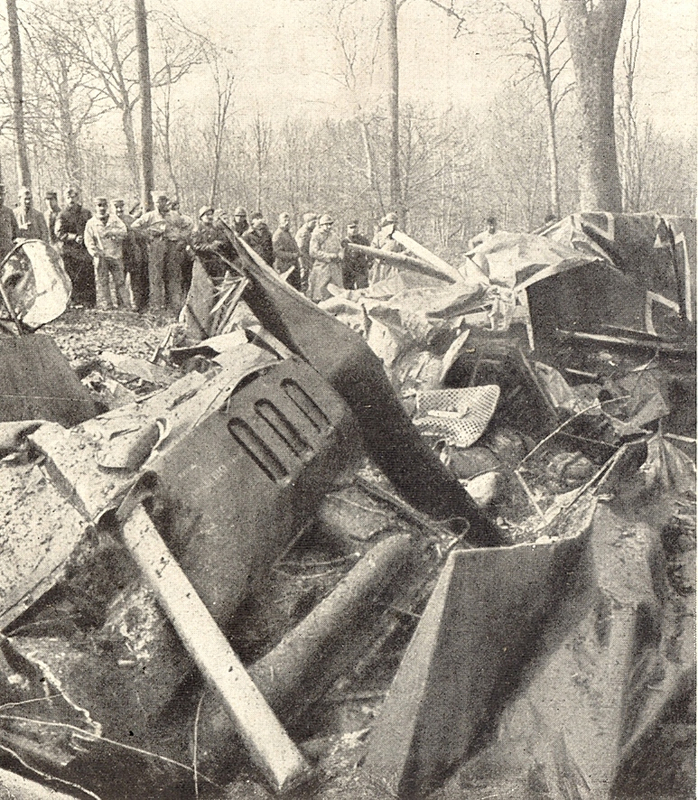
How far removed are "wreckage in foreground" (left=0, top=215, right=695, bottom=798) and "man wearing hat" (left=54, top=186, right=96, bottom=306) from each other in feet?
24.6

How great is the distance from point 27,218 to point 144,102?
117 inches

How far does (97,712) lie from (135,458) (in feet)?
2.92

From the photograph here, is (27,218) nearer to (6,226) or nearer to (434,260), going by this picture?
(6,226)

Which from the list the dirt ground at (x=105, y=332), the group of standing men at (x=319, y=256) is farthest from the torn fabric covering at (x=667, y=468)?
the group of standing men at (x=319, y=256)

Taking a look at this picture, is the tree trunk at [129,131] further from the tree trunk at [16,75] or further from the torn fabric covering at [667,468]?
the torn fabric covering at [667,468]

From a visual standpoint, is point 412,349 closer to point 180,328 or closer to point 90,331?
point 180,328

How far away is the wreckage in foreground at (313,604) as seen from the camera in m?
2.55

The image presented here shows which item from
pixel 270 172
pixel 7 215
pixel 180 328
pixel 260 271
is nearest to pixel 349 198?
pixel 270 172

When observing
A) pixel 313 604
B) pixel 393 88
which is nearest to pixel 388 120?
pixel 393 88

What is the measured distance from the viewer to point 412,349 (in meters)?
5.97

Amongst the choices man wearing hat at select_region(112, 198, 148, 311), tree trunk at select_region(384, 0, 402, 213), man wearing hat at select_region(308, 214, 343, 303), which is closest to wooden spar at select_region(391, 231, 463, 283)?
man wearing hat at select_region(308, 214, 343, 303)

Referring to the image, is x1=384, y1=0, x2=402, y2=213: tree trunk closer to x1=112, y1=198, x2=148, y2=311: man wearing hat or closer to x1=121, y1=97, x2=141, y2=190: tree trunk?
x1=112, y1=198, x2=148, y2=311: man wearing hat

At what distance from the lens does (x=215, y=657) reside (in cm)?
247

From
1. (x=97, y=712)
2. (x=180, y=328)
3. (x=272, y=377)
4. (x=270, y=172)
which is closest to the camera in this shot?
(x=97, y=712)
